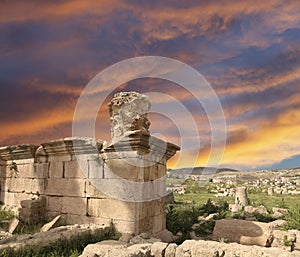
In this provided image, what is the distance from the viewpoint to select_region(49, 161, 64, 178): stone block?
8.12m

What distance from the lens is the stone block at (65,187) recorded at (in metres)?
7.63

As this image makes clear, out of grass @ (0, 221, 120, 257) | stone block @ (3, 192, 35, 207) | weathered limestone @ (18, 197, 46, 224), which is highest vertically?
stone block @ (3, 192, 35, 207)

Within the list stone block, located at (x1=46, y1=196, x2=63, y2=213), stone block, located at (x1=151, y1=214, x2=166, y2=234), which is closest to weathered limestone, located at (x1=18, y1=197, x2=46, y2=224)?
stone block, located at (x1=46, y1=196, x2=63, y2=213)

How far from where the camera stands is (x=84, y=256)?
4.48 m

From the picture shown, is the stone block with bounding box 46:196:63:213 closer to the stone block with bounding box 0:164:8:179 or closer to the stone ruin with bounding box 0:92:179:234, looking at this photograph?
the stone ruin with bounding box 0:92:179:234

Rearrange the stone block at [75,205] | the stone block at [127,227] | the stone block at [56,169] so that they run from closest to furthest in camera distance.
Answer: the stone block at [127,227], the stone block at [75,205], the stone block at [56,169]

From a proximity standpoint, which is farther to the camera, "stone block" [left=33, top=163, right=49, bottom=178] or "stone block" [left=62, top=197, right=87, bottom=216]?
"stone block" [left=33, top=163, right=49, bottom=178]

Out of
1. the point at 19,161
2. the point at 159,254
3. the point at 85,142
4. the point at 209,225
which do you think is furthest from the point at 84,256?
the point at 19,161

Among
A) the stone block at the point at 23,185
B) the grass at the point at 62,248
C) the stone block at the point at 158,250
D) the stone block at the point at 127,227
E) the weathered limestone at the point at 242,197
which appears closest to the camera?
the stone block at the point at 158,250

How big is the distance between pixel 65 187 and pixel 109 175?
1.59 meters

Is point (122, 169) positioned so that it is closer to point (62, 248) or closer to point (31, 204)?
point (62, 248)

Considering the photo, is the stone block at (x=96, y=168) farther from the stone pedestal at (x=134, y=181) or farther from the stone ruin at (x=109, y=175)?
the stone pedestal at (x=134, y=181)

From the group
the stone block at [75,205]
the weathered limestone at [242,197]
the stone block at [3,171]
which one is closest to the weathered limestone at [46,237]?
the stone block at [75,205]

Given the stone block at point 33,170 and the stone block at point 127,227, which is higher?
the stone block at point 33,170
